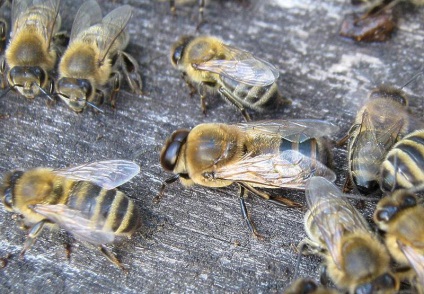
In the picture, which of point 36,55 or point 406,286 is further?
point 36,55

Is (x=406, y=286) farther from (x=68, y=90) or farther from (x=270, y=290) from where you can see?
(x=68, y=90)

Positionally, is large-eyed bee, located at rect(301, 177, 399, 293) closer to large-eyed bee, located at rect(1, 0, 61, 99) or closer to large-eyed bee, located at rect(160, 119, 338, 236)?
large-eyed bee, located at rect(160, 119, 338, 236)

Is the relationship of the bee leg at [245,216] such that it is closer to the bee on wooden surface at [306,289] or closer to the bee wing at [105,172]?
the bee on wooden surface at [306,289]

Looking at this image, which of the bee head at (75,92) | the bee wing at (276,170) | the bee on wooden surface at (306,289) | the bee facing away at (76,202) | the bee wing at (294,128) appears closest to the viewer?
the bee on wooden surface at (306,289)

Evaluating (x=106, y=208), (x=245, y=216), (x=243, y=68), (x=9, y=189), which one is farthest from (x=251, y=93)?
(x=9, y=189)

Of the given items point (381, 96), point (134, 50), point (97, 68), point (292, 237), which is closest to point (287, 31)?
point (381, 96)

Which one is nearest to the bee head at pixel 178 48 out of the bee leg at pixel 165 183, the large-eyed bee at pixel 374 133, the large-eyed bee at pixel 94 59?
the large-eyed bee at pixel 94 59

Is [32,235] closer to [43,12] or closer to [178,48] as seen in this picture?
[178,48]
